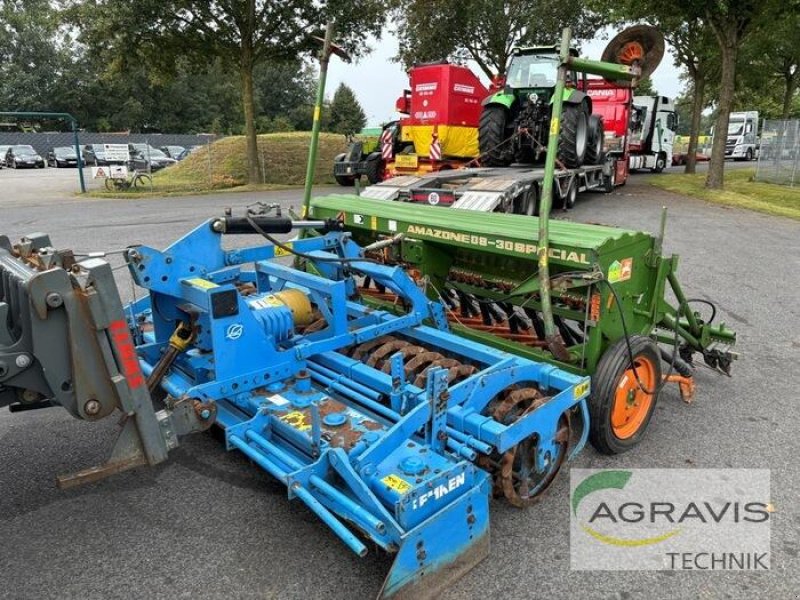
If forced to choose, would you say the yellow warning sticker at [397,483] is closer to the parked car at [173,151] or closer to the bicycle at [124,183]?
the bicycle at [124,183]

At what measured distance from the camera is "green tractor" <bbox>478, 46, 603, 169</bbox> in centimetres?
1175

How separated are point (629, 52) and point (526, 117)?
12.3 ft

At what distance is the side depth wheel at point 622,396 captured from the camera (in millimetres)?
3305

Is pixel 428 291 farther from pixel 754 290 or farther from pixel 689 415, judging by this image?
pixel 754 290

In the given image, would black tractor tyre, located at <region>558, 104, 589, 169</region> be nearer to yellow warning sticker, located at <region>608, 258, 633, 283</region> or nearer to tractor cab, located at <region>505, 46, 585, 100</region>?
tractor cab, located at <region>505, 46, 585, 100</region>

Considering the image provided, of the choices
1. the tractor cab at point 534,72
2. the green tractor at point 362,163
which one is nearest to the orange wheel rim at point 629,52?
the tractor cab at point 534,72

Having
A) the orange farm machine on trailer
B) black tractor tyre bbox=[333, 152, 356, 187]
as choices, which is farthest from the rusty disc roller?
black tractor tyre bbox=[333, 152, 356, 187]

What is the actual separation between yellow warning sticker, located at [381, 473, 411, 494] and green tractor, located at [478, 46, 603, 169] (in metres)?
10.0

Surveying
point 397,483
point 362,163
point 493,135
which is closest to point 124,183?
point 362,163

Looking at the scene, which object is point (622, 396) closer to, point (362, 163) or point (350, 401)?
point (350, 401)

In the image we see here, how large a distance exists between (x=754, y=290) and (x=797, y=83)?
26372 mm

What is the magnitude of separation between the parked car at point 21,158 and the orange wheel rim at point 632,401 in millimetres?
38780

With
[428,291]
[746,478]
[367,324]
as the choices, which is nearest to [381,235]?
[428,291]

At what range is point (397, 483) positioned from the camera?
2.41 metres
